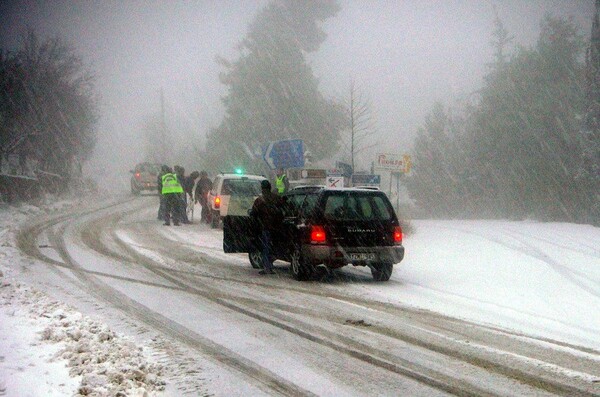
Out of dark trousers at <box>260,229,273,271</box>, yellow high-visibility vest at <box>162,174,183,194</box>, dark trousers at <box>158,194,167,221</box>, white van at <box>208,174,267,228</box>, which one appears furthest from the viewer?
dark trousers at <box>158,194,167,221</box>

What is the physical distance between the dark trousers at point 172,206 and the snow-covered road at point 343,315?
4886 millimetres

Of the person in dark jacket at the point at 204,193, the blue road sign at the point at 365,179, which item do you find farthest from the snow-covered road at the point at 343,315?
the person in dark jacket at the point at 204,193

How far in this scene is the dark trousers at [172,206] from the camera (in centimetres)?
2183

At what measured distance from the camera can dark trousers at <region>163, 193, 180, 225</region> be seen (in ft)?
71.6

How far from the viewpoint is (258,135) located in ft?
141

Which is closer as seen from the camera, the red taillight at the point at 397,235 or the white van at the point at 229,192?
the red taillight at the point at 397,235

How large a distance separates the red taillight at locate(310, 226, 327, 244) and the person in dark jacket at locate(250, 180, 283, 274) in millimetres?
1211

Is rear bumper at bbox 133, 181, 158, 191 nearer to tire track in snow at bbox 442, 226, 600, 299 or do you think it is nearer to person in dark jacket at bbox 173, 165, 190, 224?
person in dark jacket at bbox 173, 165, 190, 224

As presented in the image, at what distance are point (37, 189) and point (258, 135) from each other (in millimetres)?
16172

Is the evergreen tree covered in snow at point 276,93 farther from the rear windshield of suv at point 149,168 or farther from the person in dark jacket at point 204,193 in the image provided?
the person in dark jacket at point 204,193

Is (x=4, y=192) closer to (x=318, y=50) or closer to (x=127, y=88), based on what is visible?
(x=318, y=50)

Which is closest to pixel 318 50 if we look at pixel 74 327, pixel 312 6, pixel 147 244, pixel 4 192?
pixel 312 6

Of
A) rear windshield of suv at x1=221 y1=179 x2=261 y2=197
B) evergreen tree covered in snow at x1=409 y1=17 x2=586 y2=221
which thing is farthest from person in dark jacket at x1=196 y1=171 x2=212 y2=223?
evergreen tree covered in snow at x1=409 y1=17 x2=586 y2=221

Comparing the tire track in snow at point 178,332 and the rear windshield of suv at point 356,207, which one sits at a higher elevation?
the rear windshield of suv at point 356,207
